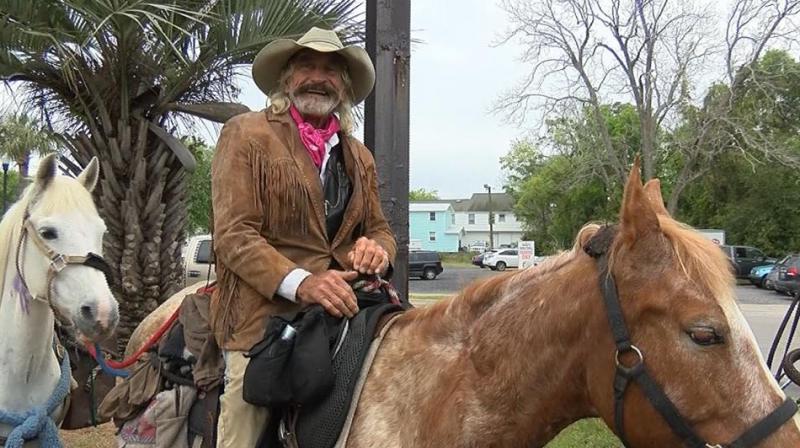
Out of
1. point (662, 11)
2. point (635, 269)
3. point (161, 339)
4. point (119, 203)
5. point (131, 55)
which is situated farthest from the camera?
point (662, 11)

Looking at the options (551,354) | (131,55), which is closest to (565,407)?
(551,354)

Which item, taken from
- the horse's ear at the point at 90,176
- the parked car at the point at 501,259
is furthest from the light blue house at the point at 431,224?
the horse's ear at the point at 90,176

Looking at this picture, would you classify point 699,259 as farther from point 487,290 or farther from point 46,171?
point 46,171

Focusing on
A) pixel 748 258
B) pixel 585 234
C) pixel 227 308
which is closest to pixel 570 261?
pixel 585 234

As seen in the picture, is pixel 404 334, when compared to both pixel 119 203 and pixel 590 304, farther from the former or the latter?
pixel 119 203

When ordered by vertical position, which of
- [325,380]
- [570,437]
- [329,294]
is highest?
[329,294]

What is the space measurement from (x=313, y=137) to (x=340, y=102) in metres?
0.24

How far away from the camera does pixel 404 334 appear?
8.31ft

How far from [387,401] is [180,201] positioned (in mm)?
6635

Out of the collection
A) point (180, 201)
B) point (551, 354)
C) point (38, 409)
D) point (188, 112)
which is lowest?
point (38, 409)

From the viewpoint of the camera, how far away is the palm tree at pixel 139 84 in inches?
272

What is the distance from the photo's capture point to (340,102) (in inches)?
120

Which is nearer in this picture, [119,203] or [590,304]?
[590,304]

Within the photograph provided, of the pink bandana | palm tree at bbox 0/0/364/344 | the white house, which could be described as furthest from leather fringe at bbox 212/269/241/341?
the white house
